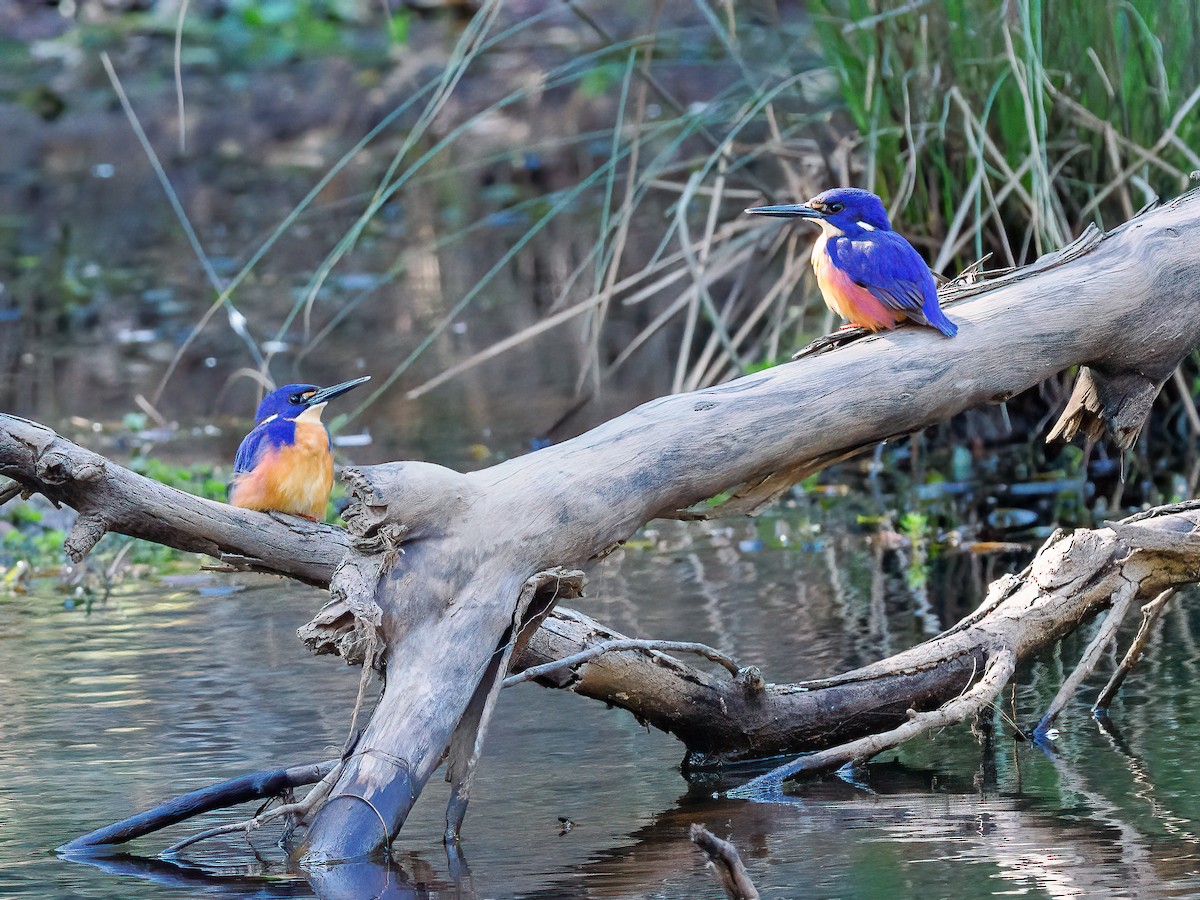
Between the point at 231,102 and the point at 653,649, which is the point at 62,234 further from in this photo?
the point at 653,649

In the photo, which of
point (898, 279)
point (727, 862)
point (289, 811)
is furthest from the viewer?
point (898, 279)

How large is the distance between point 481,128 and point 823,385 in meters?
11.2

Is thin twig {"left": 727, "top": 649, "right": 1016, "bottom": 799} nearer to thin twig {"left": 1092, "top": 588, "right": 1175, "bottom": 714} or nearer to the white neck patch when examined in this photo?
thin twig {"left": 1092, "top": 588, "right": 1175, "bottom": 714}

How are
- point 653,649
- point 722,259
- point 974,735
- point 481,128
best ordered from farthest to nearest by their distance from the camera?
point 481,128 → point 722,259 → point 974,735 → point 653,649

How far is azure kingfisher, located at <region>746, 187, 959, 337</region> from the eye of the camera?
11.3 ft

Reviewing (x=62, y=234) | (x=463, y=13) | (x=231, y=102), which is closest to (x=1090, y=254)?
(x=62, y=234)

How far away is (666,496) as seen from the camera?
326cm

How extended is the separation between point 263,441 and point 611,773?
1115 millimetres

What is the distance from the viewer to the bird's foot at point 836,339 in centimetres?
355

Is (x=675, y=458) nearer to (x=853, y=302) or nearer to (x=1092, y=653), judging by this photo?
(x=853, y=302)

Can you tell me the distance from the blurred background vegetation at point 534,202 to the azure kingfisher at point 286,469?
47 centimetres

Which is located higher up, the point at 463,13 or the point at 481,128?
the point at 463,13

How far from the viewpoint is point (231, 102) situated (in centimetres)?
1514

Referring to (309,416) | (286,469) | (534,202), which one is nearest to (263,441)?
(286,469)
